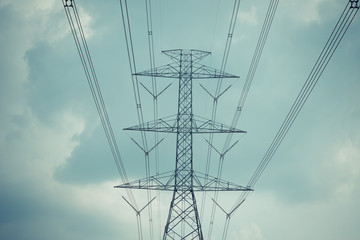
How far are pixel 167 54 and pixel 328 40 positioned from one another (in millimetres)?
20818

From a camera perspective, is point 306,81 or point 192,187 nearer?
point 306,81

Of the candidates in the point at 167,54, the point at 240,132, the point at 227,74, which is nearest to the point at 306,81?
the point at 240,132

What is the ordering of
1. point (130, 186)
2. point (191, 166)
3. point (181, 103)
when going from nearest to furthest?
1. point (130, 186)
2. point (191, 166)
3. point (181, 103)

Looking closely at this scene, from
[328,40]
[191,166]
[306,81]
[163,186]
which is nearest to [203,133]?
[191,166]

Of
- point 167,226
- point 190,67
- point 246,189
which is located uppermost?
point 190,67

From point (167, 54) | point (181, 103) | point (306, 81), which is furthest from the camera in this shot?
point (167, 54)

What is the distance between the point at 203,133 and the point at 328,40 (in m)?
15.2

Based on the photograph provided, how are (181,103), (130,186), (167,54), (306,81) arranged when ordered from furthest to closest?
(167,54), (181,103), (130,186), (306,81)

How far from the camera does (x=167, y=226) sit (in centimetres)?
2866

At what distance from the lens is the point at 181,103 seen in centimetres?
3266

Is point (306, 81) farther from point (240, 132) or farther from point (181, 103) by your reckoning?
point (181, 103)

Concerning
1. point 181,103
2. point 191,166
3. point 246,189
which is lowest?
point 246,189

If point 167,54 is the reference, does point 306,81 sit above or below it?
below

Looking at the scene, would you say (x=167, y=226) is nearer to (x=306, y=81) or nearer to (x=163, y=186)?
(x=163, y=186)
